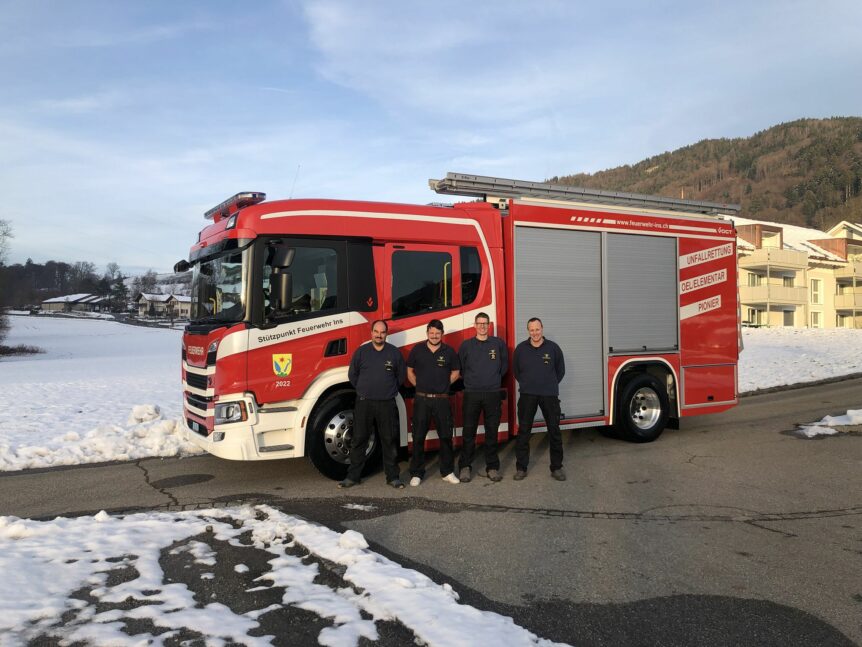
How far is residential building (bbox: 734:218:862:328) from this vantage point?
147 feet

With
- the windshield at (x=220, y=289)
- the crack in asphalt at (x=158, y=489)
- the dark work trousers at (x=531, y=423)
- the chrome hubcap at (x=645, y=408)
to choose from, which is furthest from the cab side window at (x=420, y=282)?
the chrome hubcap at (x=645, y=408)

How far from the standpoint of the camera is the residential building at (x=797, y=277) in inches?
1761

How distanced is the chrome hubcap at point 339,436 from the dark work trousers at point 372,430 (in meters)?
0.17

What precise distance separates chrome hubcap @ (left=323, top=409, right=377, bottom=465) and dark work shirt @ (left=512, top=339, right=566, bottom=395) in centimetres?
186

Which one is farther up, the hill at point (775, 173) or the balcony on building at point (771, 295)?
the hill at point (775, 173)

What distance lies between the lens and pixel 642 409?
8703 mm

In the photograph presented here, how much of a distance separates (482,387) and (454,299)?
1.10 m

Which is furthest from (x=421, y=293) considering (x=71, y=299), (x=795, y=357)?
(x=71, y=299)

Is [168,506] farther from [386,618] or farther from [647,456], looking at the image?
[647,456]

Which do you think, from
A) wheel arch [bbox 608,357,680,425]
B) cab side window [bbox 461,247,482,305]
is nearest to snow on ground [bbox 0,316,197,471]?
cab side window [bbox 461,247,482,305]

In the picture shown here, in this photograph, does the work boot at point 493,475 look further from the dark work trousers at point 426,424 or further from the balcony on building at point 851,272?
the balcony on building at point 851,272

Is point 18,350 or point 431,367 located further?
point 18,350

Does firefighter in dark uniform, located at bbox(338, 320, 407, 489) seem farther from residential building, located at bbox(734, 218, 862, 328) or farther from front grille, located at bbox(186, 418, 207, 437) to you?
residential building, located at bbox(734, 218, 862, 328)

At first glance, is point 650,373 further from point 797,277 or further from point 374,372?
point 797,277
